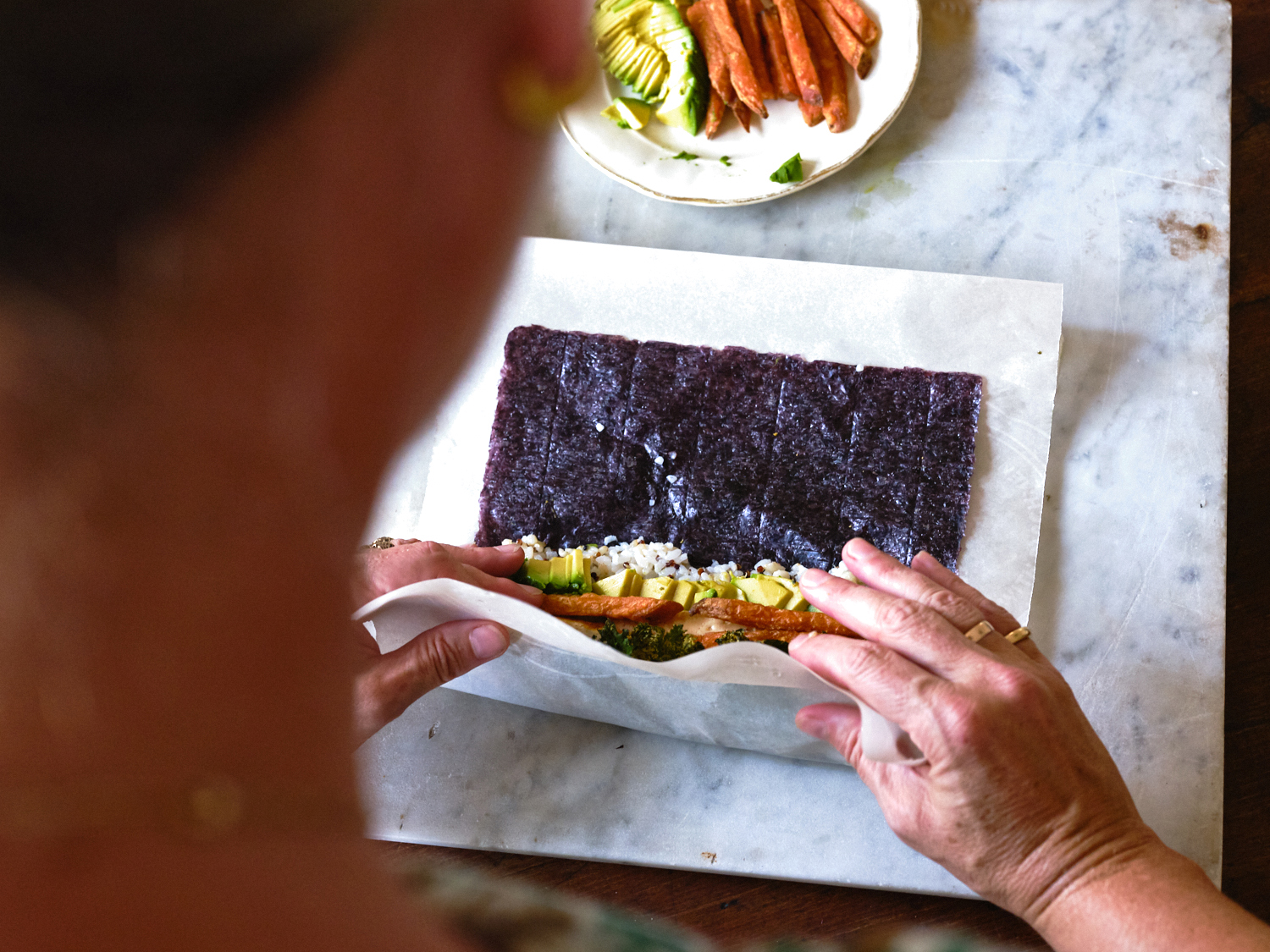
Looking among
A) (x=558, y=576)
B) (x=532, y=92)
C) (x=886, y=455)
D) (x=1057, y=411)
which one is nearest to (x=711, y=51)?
(x=886, y=455)

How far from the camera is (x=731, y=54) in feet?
7.70

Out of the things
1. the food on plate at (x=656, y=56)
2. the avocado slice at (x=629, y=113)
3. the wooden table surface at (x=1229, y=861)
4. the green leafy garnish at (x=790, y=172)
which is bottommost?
the wooden table surface at (x=1229, y=861)

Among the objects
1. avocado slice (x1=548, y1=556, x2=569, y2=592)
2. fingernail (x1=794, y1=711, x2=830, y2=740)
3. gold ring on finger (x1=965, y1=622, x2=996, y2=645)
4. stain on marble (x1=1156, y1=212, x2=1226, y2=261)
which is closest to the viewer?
gold ring on finger (x1=965, y1=622, x2=996, y2=645)

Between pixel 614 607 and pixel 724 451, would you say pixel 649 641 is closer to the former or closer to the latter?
pixel 614 607

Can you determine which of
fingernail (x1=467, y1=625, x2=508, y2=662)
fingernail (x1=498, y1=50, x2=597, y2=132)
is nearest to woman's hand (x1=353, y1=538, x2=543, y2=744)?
fingernail (x1=467, y1=625, x2=508, y2=662)

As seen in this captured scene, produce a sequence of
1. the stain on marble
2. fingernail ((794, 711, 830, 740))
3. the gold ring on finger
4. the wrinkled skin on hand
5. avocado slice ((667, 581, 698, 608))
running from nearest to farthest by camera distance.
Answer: the wrinkled skin on hand → the gold ring on finger → fingernail ((794, 711, 830, 740)) → avocado slice ((667, 581, 698, 608)) → the stain on marble

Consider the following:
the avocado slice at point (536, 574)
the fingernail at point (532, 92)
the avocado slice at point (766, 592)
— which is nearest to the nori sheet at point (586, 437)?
the avocado slice at point (536, 574)

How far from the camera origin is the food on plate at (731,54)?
7.70 ft

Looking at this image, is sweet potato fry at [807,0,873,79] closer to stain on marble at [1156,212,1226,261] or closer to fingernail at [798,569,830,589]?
stain on marble at [1156,212,1226,261]

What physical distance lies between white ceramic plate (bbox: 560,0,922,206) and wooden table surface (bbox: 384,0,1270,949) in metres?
1.05

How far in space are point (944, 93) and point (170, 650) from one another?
261cm

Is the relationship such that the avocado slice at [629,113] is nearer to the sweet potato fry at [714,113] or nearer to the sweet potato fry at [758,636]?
the sweet potato fry at [714,113]

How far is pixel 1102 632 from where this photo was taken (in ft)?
6.78

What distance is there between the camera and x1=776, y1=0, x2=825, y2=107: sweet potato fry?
2311 mm
